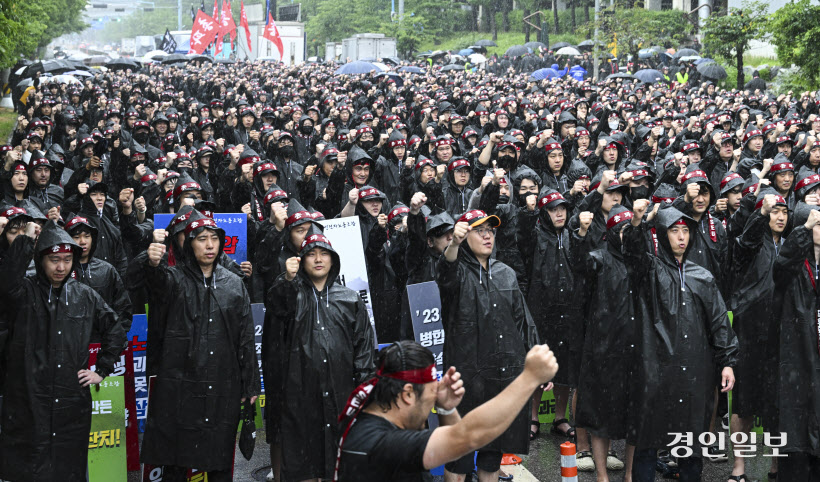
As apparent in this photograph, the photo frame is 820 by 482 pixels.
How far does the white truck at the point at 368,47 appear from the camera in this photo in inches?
2099

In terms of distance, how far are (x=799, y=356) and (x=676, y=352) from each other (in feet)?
2.78

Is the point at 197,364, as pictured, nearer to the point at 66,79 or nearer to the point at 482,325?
the point at 482,325

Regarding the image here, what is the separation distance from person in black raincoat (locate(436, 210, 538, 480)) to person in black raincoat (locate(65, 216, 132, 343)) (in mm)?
2085

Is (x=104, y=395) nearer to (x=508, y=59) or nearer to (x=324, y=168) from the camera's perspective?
(x=324, y=168)

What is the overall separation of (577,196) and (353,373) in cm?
396

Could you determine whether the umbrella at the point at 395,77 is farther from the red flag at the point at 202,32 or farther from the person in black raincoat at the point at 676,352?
the person in black raincoat at the point at 676,352

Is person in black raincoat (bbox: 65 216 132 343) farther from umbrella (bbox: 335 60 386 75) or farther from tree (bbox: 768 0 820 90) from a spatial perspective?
umbrella (bbox: 335 60 386 75)

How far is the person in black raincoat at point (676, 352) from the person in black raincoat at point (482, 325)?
2.55ft

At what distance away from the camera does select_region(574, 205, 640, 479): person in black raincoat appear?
6.78 m

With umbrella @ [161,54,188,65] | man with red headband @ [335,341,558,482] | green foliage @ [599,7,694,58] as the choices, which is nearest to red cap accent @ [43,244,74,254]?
man with red headband @ [335,341,558,482]

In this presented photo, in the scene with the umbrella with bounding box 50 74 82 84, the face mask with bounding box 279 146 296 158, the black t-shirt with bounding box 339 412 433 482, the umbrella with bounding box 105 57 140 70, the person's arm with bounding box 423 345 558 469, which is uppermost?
the umbrella with bounding box 105 57 140 70

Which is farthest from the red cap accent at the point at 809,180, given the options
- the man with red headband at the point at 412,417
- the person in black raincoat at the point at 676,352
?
the man with red headband at the point at 412,417

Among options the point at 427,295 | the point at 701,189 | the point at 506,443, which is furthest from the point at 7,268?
the point at 701,189

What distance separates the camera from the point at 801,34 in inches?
925
